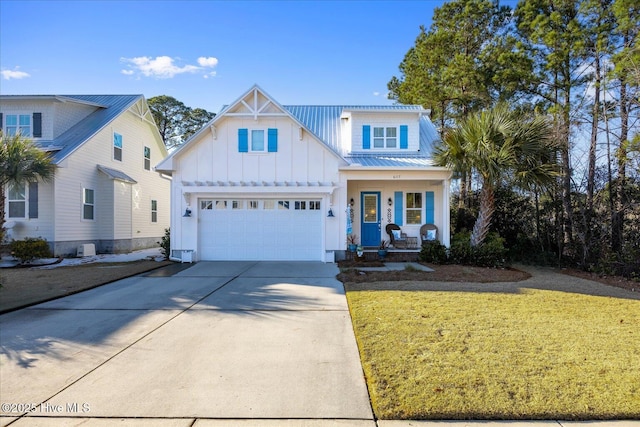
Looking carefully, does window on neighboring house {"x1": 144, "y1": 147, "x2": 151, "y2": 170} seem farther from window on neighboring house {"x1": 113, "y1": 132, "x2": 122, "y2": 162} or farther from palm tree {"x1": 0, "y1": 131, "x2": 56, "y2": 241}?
palm tree {"x1": 0, "y1": 131, "x2": 56, "y2": 241}

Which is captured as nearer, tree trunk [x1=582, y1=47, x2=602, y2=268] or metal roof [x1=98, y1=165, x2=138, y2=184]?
tree trunk [x1=582, y1=47, x2=602, y2=268]

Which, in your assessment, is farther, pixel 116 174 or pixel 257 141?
pixel 116 174

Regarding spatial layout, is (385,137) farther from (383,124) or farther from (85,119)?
(85,119)

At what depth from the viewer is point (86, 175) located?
15789 mm

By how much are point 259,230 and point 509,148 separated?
8.44 metres

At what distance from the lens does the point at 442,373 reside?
12.1ft

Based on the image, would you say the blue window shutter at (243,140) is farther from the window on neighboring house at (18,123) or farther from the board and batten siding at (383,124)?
the window on neighboring house at (18,123)

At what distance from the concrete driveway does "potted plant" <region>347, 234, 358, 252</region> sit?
5384 mm

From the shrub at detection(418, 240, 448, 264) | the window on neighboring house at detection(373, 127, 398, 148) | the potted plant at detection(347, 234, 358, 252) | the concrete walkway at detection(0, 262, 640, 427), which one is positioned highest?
the window on neighboring house at detection(373, 127, 398, 148)

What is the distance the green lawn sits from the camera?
3.12 meters

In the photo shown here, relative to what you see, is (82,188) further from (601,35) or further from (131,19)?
(601,35)

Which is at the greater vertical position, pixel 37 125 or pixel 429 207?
pixel 37 125

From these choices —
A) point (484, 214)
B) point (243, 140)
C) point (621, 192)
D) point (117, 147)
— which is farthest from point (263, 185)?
point (621, 192)

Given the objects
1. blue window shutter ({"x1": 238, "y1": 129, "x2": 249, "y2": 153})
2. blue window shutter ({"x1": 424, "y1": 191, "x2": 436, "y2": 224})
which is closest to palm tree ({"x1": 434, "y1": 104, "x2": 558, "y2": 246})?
blue window shutter ({"x1": 424, "y1": 191, "x2": 436, "y2": 224})
